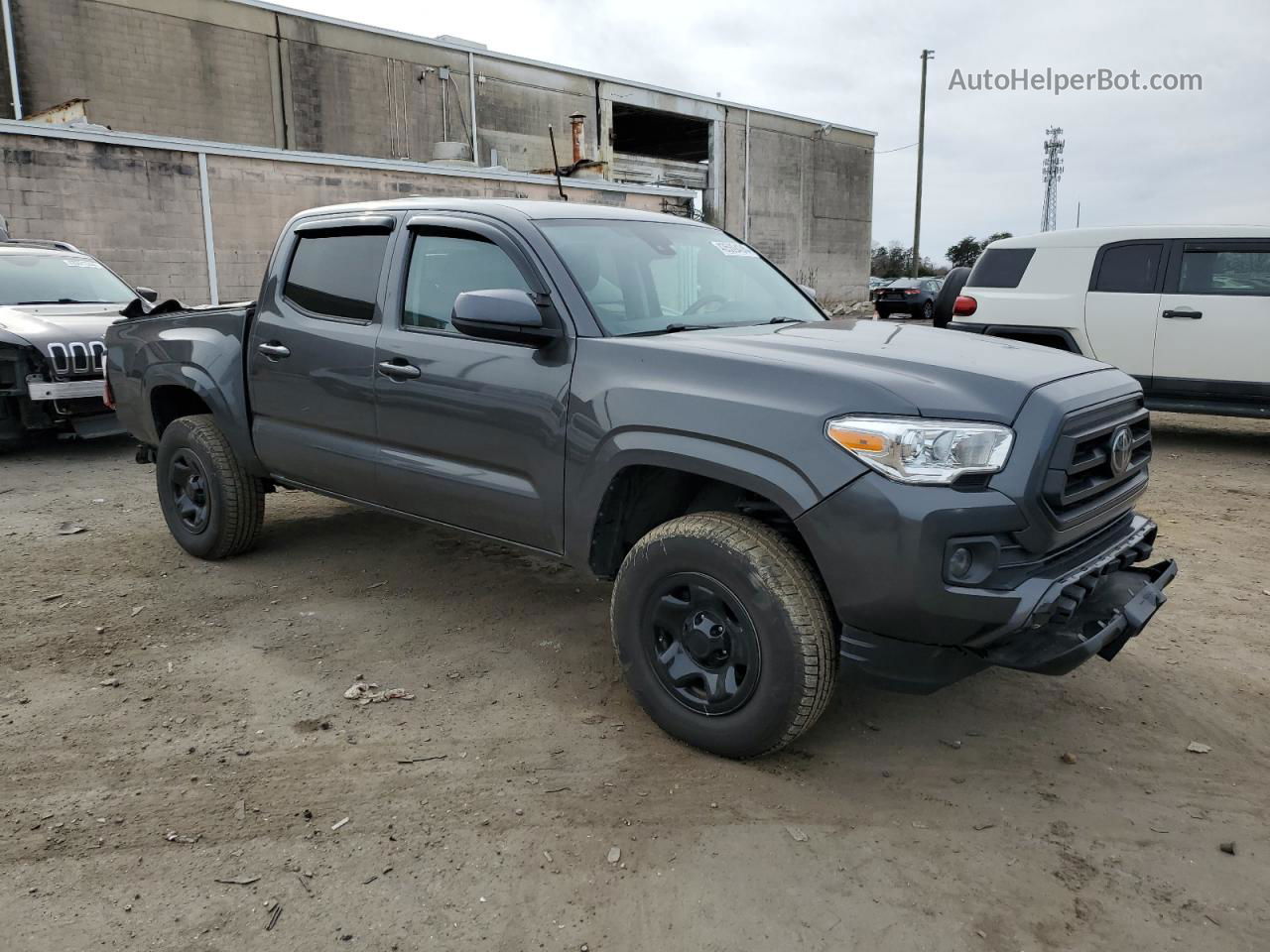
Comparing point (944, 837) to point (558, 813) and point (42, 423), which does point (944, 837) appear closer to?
point (558, 813)

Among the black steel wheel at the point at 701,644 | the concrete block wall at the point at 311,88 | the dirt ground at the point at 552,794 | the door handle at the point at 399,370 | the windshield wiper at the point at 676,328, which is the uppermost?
the concrete block wall at the point at 311,88

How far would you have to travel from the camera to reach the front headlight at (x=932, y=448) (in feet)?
8.68

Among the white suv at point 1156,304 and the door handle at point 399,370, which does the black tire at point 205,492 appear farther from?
the white suv at point 1156,304

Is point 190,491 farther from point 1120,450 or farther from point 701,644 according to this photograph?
point 1120,450

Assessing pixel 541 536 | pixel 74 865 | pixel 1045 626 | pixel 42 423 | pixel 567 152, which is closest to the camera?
pixel 74 865

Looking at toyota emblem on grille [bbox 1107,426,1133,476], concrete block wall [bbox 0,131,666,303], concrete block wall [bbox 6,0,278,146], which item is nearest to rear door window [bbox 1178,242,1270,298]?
toyota emblem on grille [bbox 1107,426,1133,476]

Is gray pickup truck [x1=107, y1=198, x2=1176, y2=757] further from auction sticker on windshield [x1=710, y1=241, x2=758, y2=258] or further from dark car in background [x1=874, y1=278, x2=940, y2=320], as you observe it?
dark car in background [x1=874, y1=278, x2=940, y2=320]

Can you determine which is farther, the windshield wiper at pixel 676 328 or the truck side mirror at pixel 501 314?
the windshield wiper at pixel 676 328

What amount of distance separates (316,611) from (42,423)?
4.81m

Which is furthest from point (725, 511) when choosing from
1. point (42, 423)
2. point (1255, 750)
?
point (42, 423)

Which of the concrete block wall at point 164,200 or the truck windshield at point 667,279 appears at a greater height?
the concrete block wall at point 164,200

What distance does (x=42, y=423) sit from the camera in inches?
307

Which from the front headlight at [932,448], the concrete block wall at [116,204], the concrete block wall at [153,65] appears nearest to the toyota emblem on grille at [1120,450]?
the front headlight at [932,448]

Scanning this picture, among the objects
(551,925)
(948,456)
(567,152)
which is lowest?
(551,925)
